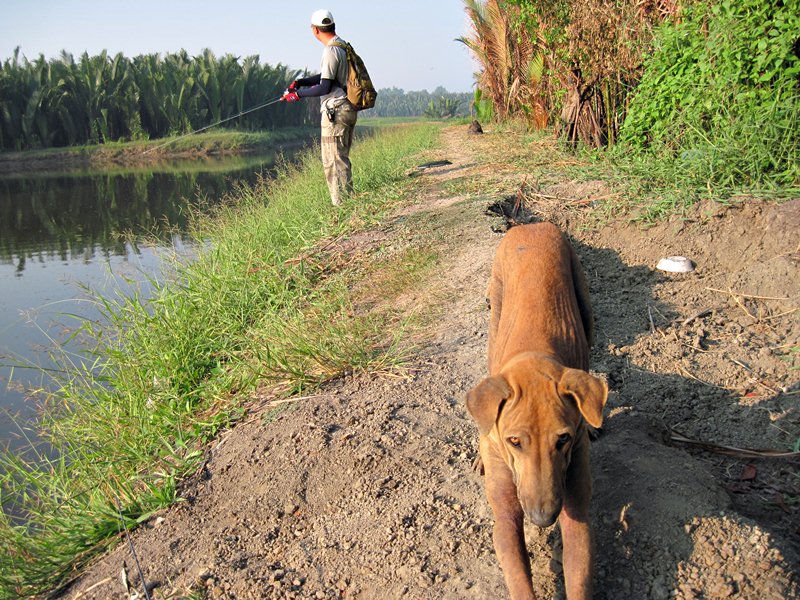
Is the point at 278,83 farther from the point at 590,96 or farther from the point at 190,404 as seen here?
the point at 190,404

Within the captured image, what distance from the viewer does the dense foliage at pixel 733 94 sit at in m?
5.66

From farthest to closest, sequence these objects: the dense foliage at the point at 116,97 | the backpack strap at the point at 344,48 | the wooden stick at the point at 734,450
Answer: the dense foliage at the point at 116,97 → the backpack strap at the point at 344,48 → the wooden stick at the point at 734,450

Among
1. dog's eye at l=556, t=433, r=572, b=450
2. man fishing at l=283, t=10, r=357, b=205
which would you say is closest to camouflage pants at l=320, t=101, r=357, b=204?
man fishing at l=283, t=10, r=357, b=205

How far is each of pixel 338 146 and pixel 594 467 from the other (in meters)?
6.78

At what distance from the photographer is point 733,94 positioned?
246 inches

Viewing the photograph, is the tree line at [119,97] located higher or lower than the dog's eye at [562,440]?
higher

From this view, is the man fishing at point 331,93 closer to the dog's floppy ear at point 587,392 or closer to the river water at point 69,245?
the river water at point 69,245

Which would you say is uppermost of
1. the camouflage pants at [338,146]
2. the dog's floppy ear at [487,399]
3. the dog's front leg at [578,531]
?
the camouflage pants at [338,146]

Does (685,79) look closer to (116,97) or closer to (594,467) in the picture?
(594,467)

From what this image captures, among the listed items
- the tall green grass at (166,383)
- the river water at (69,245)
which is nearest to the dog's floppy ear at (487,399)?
the tall green grass at (166,383)

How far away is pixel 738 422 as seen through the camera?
376cm

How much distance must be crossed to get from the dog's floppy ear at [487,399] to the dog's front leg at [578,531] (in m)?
0.42

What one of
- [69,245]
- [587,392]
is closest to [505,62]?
[69,245]

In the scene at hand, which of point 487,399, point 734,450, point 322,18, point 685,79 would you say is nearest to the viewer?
point 487,399
